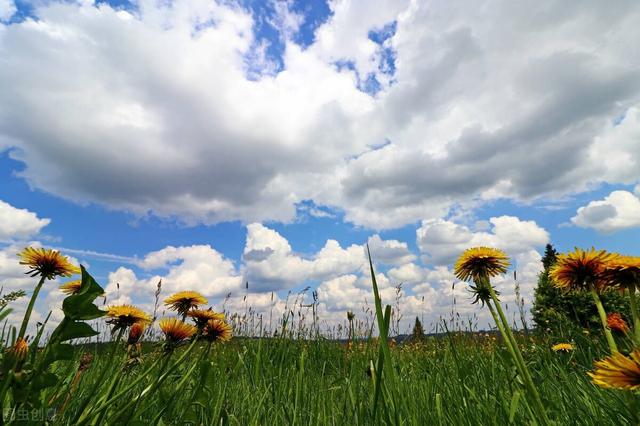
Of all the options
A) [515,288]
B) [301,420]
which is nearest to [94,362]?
[301,420]

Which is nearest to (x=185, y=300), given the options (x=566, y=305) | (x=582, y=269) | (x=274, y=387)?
(x=274, y=387)

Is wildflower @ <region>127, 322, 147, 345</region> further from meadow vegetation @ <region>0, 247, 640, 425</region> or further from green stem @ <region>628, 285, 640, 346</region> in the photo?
green stem @ <region>628, 285, 640, 346</region>

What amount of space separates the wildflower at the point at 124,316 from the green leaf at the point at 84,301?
0.40m

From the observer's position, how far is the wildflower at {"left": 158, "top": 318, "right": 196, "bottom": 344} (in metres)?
1.66

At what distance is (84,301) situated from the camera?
3.78 ft

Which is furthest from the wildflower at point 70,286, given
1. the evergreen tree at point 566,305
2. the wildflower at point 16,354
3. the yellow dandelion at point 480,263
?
the evergreen tree at point 566,305

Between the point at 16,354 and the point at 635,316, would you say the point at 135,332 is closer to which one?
the point at 16,354

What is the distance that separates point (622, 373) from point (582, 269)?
2.27 ft

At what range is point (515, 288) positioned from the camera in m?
3.34

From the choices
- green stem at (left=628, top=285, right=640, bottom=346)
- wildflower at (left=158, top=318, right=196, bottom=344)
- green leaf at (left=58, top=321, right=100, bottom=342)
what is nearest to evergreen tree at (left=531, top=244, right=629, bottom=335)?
green stem at (left=628, top=285, right=640, bottom=346)

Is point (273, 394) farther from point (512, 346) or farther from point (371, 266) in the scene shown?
point (371, 266)

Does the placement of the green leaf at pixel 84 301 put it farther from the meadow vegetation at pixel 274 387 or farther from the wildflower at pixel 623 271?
the wildflower at pixel 623 271

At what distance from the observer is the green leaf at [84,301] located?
3.73 feet

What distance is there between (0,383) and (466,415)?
168 cm
